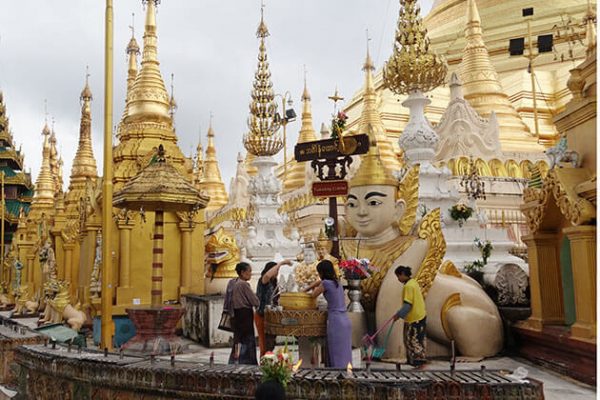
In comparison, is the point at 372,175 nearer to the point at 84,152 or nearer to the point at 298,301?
the point at 298,301

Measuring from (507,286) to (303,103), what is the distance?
21737mm

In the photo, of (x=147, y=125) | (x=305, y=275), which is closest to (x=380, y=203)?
(x=305, y=275)

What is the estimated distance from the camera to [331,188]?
9344 millimetres

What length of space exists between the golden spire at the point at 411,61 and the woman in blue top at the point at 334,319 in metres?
7.92

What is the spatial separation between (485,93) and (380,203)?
54.9 ft

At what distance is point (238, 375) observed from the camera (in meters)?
5.19

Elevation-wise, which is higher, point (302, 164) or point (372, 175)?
point (302, 164)

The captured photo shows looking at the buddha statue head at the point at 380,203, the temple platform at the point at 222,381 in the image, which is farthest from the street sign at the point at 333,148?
the temple platform at the point at 222,381

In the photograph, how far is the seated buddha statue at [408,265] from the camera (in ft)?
24.9

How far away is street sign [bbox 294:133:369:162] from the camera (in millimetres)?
9297

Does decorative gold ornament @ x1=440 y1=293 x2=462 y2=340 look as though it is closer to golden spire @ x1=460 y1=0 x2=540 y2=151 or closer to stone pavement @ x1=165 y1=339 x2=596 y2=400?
stone pavement @ x1=165 y1=339 x2=596 y2=400

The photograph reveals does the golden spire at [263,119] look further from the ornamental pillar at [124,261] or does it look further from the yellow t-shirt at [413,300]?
A: the yellow t-shirt at [413,300]

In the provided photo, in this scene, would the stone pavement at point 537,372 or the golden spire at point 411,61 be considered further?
the golden spire at point 411,61

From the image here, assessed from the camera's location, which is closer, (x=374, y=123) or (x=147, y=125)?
(x=147, y=125)
